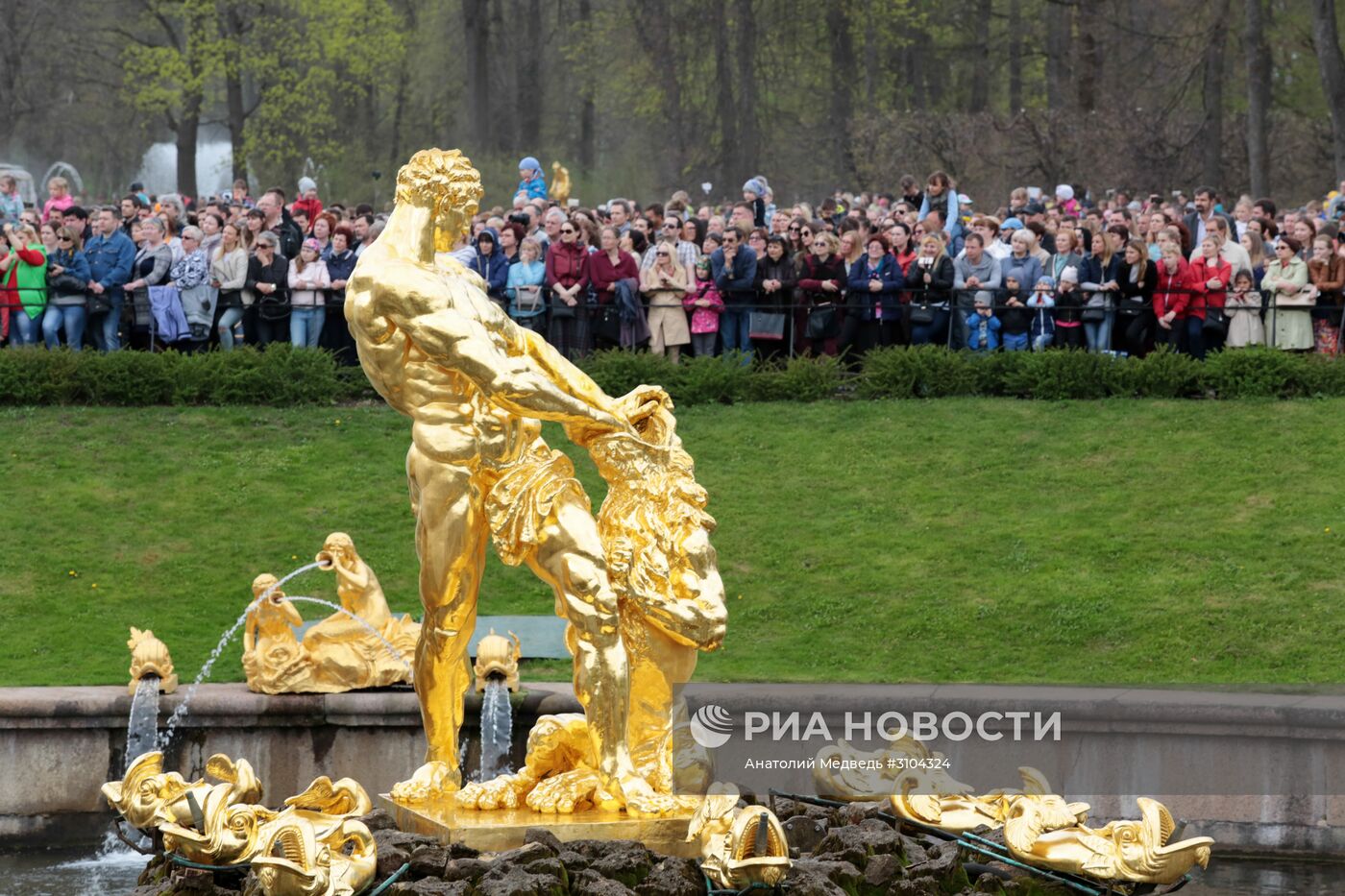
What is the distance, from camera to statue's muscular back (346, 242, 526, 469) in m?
8.22

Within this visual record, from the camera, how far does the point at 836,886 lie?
776 cm

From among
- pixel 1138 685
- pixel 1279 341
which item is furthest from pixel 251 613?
pixel 1279 341

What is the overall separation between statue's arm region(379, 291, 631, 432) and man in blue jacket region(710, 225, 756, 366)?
10.0 metres

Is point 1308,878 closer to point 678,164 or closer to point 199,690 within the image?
point 199,690

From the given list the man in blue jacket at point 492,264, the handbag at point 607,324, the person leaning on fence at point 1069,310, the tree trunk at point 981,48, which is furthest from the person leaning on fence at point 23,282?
the tree trunk at point 981,48

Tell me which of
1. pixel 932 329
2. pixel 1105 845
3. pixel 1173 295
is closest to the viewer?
pixel 1105 845

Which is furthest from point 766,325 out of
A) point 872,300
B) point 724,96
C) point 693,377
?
point 724,96

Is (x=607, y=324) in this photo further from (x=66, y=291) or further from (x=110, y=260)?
(x=66, y=291)

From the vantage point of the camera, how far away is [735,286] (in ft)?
60.6

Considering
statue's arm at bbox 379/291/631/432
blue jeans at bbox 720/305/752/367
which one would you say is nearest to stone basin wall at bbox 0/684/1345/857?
statue's arm at bbox 379/291/631/432

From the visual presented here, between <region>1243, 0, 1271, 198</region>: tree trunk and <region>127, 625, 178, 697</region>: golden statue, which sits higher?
<region>1243, 0, 1271, 198</region>: tree trunk

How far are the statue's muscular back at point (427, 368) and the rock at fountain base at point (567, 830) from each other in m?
1.34

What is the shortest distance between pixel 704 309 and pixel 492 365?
10.6 metres

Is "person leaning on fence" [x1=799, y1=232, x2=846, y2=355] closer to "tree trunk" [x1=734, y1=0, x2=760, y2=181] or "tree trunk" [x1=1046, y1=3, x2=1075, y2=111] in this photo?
"tree trunk" [x1=734, y1=0, x2=760, y2=181]
